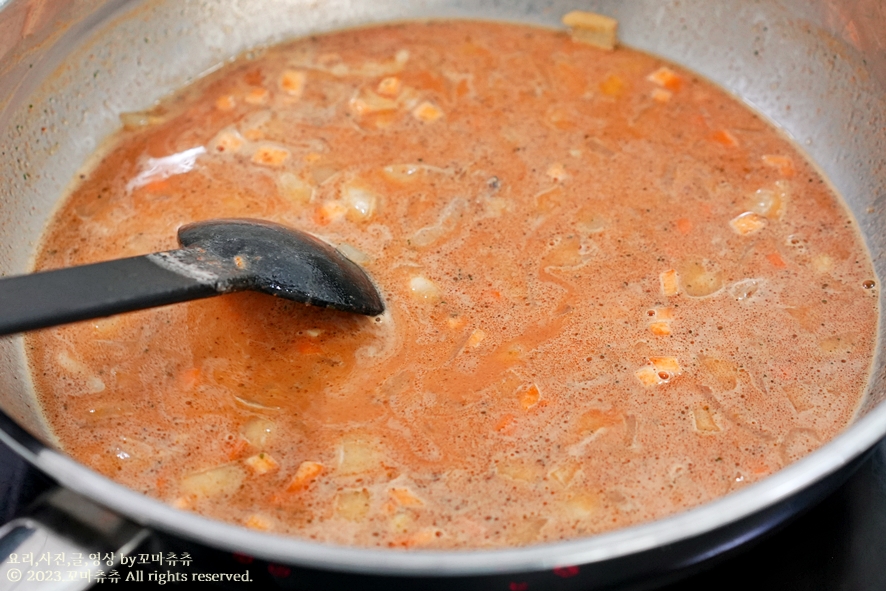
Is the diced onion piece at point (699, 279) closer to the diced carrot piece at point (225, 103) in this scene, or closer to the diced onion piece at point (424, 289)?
the diced onion piece at point (424, 289)

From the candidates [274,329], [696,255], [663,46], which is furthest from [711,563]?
[663,46]

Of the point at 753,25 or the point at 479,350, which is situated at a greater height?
the point at 753,25

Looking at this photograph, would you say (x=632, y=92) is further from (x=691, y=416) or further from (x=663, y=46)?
(x=691, y=416)

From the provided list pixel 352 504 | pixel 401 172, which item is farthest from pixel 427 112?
pixel 352 504

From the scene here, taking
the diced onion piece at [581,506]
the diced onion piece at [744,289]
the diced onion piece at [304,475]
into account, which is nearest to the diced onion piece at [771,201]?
the diced onion piece at [744,289]

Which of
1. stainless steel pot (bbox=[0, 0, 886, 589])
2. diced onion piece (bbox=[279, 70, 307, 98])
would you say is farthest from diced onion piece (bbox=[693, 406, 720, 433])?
diced onion piece (bbox=[279, 70, 307, 98])

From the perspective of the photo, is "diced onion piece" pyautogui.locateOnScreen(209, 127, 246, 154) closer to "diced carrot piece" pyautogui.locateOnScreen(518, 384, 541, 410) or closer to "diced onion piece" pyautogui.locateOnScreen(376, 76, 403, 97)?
"diced onion piece" pyautogui.locateOnScreen(376, 76, 403, 97)

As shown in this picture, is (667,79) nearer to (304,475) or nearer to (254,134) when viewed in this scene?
(254,134)
